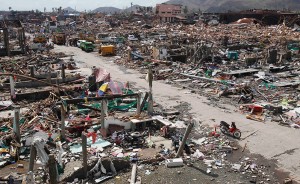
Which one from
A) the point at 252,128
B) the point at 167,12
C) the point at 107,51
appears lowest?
the point at 252,128

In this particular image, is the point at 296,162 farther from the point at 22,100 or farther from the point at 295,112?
the point at 22,100

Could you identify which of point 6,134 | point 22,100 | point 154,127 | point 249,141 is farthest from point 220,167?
point 22,100

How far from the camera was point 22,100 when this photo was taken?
1802 cm

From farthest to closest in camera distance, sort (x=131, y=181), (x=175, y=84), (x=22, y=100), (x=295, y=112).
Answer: (x=175, y=84) < (x=22, y=100) < (x=295, y=112) < (x=131, y=181)

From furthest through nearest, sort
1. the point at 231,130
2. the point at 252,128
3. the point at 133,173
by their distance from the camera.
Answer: the point at 252,128 → the point at 231,130 → the point at 133,173

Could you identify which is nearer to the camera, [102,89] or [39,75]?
[102,89]

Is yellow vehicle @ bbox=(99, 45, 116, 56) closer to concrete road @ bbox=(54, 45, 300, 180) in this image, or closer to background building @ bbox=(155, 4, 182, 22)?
concrete road @ bbox=(54, 45, 300, 180)

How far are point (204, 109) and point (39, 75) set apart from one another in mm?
11998

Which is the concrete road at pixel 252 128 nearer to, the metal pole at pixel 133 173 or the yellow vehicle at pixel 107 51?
the metal pole at pixel 133 173

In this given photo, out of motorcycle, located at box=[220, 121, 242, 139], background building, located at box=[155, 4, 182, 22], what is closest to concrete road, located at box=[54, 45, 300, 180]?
motorcycle, located at box=[220, 121, 242, 139]

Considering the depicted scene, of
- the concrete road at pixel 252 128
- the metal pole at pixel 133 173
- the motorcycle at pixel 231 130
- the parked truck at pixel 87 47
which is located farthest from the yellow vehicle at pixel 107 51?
the metal pole at pixel 133 173

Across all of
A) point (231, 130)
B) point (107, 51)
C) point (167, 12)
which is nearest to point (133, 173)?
point (231, 130)

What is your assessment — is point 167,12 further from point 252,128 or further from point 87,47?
point 252,128

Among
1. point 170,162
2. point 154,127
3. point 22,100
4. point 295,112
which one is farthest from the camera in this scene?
point 22,100
